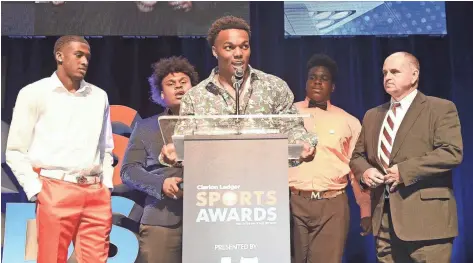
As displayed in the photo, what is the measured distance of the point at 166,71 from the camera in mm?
5207

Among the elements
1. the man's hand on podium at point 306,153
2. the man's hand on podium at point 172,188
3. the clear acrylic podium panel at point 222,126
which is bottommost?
the man's hand on podium at point 172,188

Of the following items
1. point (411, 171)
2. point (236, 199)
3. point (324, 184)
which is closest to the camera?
point (236, 199)

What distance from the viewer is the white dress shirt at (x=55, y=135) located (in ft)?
12.7

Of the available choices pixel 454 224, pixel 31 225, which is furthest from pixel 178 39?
pixel 454 224

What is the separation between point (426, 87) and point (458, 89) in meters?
0.30

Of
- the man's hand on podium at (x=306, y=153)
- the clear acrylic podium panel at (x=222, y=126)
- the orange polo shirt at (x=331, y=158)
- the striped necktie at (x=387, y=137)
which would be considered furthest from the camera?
the orange polo shirt at (x=331, y=158)

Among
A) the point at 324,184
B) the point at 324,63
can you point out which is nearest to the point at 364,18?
the point at 324,63

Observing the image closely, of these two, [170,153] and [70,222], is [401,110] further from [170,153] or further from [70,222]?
[70,222]

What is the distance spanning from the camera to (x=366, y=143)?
13.8 ft

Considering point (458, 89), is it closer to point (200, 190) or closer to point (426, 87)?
point (426, 87)

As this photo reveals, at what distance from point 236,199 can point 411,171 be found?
4.72 ft

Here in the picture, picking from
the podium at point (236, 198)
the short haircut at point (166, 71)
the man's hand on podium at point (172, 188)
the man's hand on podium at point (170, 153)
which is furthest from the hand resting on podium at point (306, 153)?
the short haircut at point (166, 71)

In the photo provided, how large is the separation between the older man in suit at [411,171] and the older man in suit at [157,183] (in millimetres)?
1296

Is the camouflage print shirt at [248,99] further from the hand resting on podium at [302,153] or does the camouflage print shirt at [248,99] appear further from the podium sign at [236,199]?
the podium sign at [236,199]
